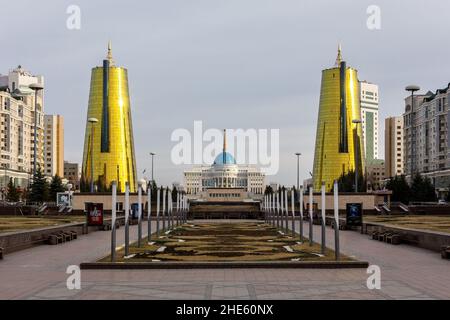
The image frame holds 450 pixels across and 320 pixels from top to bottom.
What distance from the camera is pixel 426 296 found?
47.3ft

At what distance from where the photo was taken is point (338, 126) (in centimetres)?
13062

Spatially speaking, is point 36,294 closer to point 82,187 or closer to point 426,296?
point 426,296

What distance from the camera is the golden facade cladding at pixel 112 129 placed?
126 meters

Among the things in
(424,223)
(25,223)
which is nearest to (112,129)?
(25,223)

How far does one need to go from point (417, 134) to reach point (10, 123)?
328ft

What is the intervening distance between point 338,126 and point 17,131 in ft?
248

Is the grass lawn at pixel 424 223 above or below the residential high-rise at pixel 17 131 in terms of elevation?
below

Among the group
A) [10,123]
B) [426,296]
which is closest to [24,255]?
[426,296]

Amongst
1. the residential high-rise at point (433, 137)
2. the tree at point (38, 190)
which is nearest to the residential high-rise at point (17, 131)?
the tree at point (38, 190)

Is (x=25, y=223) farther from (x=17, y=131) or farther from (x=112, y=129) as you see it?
(x=17, y=131)

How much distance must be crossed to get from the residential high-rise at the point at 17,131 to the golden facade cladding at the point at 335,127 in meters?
61.7

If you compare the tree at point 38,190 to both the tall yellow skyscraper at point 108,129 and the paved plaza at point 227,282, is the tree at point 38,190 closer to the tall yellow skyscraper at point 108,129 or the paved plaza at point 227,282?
the tall yellow skyscraper at point 108,129

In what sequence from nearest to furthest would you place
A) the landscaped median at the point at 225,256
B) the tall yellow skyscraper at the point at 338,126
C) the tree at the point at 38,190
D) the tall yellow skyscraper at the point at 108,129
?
the landscaped median at the point at 225,256 < the tree at the point at 38,190 < the tall yellow skyscraper at the point at 108,129 < the tall yellow skyscraper at the point at 338,126

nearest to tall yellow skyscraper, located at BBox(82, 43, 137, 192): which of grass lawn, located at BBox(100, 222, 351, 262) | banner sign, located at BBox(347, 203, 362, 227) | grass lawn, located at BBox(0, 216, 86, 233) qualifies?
grass lawn, located at BBox(0, 216, 86, 233)
